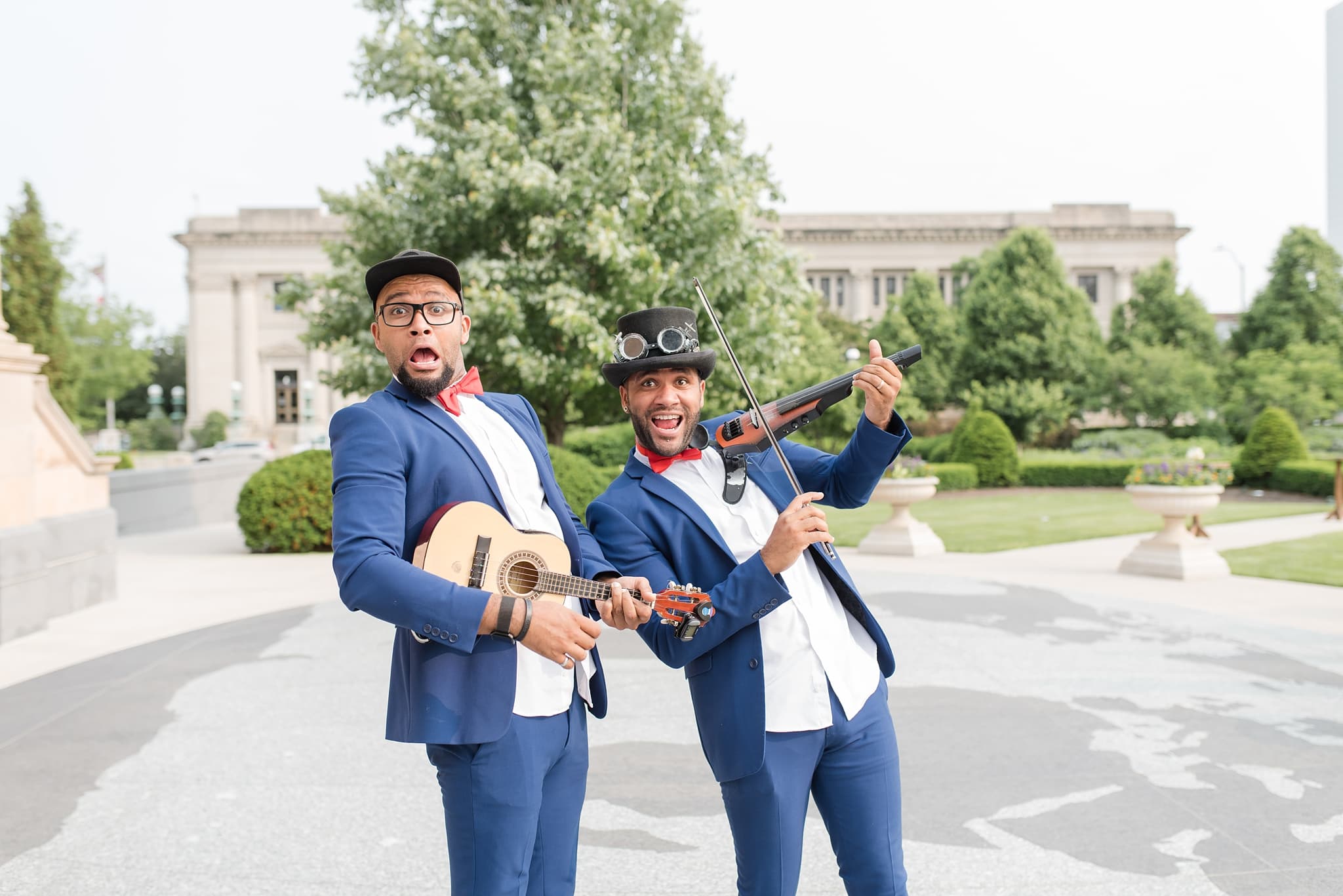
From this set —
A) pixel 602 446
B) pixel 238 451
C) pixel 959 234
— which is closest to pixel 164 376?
pixel 238 451

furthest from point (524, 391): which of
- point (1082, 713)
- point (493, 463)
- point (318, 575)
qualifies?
point (493, 463)

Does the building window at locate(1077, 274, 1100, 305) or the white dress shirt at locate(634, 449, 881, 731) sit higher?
the building window at locate(1077, 274, 1100, 305)

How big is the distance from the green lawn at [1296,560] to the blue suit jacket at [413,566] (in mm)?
11702

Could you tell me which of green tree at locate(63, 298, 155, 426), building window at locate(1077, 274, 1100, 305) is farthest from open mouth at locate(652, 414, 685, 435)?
building window at locate(1077, 274, 1100, 305)

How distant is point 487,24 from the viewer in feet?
50.0

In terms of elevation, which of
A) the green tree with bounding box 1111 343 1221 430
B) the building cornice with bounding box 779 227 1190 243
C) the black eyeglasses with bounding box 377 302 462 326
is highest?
the building cornice with bounding box 779 227 1190 243

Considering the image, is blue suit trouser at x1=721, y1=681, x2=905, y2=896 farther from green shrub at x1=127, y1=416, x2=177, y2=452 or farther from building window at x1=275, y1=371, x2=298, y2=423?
building window at x1=275, y1=371, x2=298, y2=423

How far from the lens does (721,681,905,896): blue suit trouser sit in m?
2.54

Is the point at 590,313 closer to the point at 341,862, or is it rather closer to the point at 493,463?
the point at 341,862

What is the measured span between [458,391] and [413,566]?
2.18 ft

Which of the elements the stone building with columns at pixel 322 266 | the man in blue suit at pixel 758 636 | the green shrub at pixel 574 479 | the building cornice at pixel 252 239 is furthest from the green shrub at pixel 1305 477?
the building cornice at pixel 252 239

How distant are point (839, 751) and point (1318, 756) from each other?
4.07m

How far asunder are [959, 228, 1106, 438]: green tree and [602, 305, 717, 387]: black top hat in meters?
35.1

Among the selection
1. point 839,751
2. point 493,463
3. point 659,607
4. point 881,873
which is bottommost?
point 881,873
